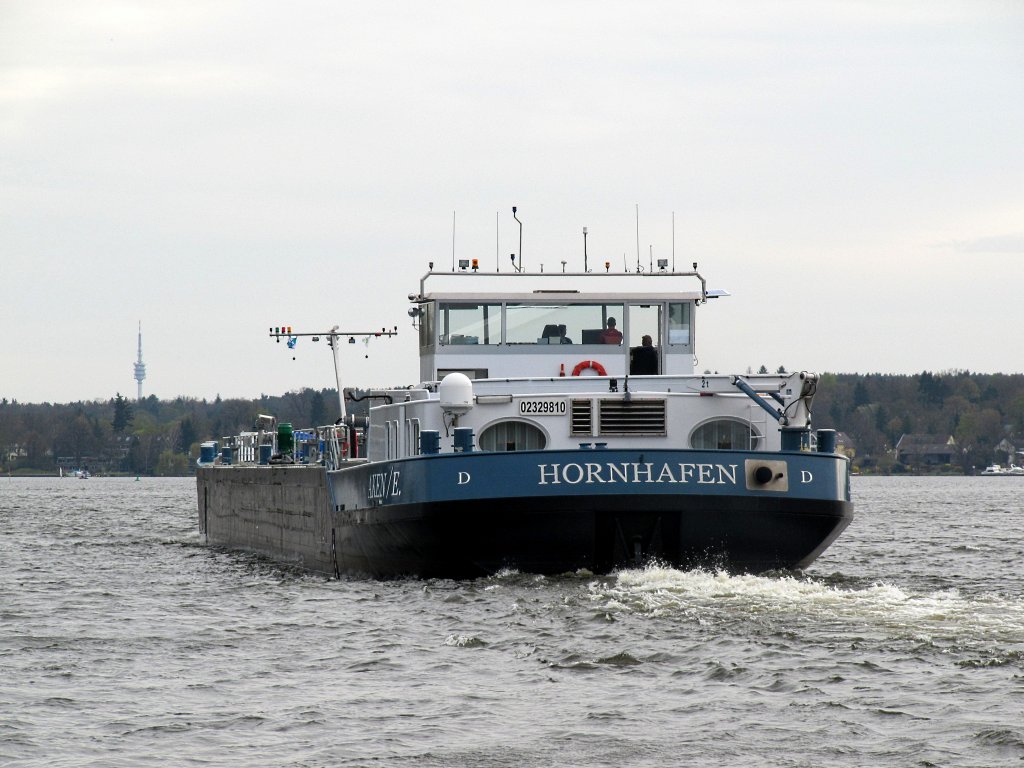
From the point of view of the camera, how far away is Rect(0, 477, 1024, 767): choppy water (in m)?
10.8

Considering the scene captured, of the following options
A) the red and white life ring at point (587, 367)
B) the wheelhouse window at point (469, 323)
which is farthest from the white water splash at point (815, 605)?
the wheelhouse window at point (469, 323)

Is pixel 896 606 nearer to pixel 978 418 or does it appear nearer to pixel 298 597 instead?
pixel 298 597

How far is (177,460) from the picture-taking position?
627 feet

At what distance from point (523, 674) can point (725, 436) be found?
25.7ft

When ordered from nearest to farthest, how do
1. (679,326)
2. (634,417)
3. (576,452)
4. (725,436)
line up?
(576,452)
(634,417)
(725,436)
(679,326)

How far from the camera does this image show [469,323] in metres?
23.4

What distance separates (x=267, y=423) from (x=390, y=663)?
26.9 m

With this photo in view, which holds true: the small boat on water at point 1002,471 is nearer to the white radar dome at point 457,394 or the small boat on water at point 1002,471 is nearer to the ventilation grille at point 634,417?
the ventilation grille at point 634,417

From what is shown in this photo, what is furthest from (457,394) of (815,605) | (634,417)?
(815,605)

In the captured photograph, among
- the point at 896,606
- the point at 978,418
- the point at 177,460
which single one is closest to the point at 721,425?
the point at 896,606

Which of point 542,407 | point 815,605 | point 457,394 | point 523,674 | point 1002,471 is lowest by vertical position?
point 1002,471

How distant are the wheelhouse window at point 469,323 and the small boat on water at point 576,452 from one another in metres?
0.02

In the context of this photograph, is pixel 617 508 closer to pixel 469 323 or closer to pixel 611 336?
pixel 611 336

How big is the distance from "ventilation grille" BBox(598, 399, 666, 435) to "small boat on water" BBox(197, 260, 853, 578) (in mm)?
24
